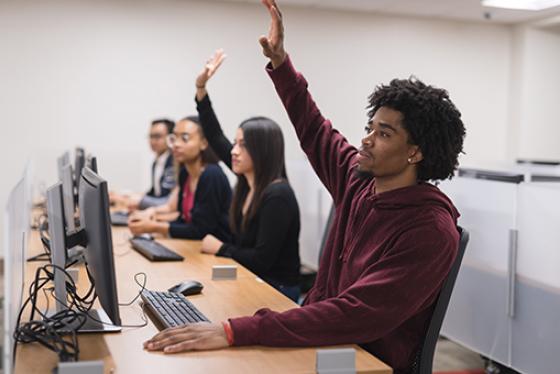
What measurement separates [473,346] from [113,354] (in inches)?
76.6

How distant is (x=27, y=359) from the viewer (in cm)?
159

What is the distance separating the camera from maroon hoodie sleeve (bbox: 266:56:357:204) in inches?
86.3

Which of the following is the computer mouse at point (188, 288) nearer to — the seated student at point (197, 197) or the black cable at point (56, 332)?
the black cable at point (56, 332)

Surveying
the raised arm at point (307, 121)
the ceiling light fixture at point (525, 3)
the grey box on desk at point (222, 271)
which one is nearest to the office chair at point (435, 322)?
the raised arm at point (307, 121)

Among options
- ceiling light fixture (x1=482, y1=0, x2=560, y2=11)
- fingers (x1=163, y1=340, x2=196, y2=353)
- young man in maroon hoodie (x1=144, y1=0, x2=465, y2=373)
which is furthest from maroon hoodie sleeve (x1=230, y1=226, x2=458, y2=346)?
ceiling light fixture (x1=482, y1=0, x2=560, y2=11)

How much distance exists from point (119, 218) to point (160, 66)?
3.06 meters

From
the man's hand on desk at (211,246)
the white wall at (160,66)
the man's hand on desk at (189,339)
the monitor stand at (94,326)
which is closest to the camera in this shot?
the man's hand on desk at (189,339)

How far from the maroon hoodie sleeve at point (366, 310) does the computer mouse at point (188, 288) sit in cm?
58

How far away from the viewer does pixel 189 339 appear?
1.64 metres

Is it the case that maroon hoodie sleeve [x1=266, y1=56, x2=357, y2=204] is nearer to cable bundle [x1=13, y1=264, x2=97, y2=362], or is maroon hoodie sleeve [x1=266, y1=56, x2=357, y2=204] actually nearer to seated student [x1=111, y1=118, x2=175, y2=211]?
cable bundle [x1=13, y1=264, x2=97, y2=362]

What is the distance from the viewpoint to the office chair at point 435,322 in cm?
181

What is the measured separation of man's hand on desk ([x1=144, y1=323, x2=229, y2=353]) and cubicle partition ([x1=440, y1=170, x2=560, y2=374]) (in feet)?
4.94

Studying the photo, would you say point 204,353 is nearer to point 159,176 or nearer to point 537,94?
point 159,176

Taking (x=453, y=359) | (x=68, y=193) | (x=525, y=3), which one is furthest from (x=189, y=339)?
(x=525, y=3)
